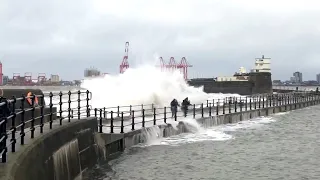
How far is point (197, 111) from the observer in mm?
27656

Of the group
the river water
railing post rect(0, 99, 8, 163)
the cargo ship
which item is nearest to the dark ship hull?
the cargo ship

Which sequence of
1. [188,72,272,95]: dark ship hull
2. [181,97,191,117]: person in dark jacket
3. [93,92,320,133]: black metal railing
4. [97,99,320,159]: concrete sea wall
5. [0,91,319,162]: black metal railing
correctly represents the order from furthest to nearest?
[188,72,272,95]: dark ship hull → [181,97,191,117]: person in dark jacket → [93,92,320,133]: black metal railing → [97,99,320,159]: concrete sea wall → [0,91,319,162]: black metal railing

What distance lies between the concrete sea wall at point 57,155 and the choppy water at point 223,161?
26.4 inches

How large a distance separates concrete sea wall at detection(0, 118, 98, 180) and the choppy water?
670mm

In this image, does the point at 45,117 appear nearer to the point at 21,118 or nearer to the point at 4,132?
the point at 21,118

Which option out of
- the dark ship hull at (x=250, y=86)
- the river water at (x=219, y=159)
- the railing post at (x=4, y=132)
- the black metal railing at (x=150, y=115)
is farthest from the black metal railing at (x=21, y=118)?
the dark ship hull at (x=250, y=86)

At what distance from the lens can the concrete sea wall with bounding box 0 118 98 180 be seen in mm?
6000

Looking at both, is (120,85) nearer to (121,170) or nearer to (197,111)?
(197,111)

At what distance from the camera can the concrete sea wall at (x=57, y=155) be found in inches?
236

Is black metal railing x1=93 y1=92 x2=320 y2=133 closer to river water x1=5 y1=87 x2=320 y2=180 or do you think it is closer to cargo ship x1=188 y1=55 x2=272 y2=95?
river water x1=5 y1=87 x2=320 y2=180

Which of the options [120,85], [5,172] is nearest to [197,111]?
[120,85]

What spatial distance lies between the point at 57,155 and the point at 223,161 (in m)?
6.07

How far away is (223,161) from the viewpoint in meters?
13.0

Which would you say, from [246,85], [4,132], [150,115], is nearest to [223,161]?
[4,132]
